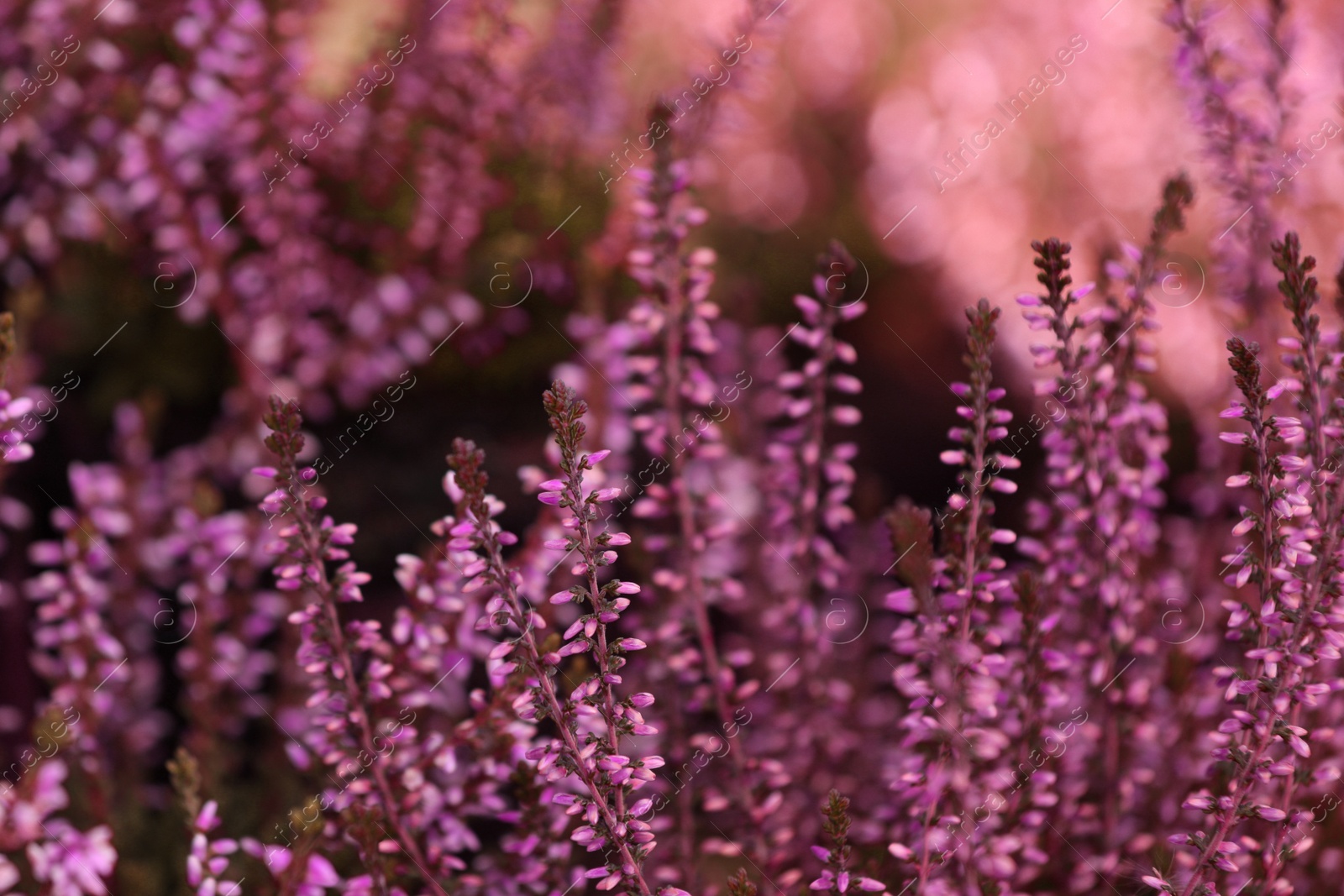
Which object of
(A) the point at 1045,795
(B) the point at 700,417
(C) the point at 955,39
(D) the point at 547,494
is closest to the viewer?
(D) the point at 547,494

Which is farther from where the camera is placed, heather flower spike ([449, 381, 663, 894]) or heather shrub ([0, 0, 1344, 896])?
heather shrub ([0, 0, 1344, 896])

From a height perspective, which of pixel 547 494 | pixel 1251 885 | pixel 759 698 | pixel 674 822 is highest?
pixel 547 494

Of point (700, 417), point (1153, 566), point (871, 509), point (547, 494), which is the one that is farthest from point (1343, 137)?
point (547, 494)

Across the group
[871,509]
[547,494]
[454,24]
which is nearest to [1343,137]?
[871,509]

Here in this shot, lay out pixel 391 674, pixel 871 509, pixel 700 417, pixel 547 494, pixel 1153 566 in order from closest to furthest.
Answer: pixel 547 494, pixel 391 674, pixel 700 417, pixel 871 509, pixel 1153 566

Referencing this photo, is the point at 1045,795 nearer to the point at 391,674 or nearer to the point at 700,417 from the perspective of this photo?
the point at 700,417

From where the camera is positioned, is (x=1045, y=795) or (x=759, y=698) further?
(x=759, y=698)

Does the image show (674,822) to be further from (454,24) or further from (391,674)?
(454,24)

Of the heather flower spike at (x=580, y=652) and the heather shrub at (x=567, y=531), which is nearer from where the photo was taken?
the heather flower spike at (x=580, y=652)

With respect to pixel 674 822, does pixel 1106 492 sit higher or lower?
higher
